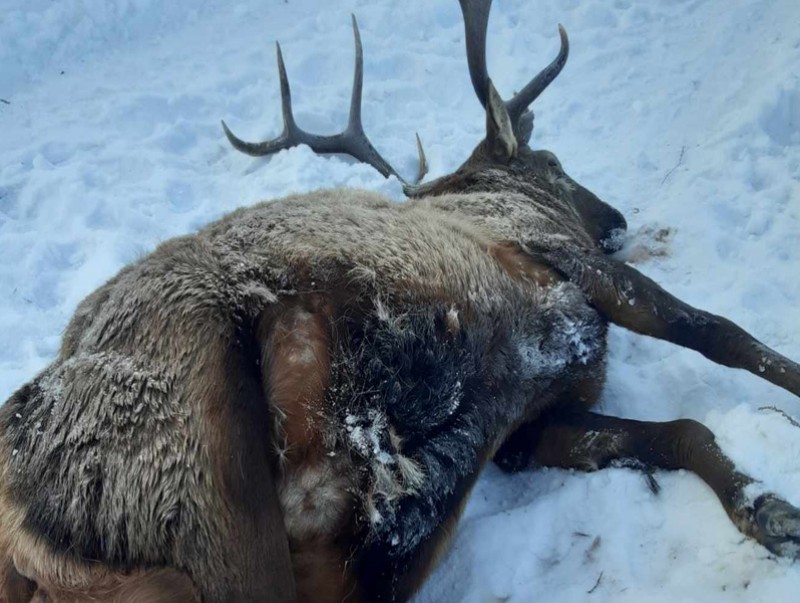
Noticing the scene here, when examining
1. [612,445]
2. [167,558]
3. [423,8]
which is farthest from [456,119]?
[167,558]

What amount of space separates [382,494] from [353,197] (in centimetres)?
180

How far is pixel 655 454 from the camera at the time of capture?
360 centimetres

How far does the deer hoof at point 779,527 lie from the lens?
2.93 meters

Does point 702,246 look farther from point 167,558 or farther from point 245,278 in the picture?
point 167,558

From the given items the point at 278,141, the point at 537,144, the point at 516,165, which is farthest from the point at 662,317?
the point at 278,141

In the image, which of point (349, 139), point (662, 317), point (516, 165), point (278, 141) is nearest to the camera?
point (662, 317)

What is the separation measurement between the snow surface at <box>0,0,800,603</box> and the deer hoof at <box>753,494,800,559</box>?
0.06 m

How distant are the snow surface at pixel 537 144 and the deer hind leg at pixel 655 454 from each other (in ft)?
0.24

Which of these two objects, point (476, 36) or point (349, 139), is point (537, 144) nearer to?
point (349, 139)

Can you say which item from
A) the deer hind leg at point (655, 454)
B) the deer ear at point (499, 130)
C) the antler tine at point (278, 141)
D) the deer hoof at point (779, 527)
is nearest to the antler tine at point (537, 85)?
the deer ear at point (499, 130)

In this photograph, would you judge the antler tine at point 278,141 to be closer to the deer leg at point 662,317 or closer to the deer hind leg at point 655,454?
the deer leg at point 662,317

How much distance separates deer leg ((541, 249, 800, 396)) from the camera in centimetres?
377

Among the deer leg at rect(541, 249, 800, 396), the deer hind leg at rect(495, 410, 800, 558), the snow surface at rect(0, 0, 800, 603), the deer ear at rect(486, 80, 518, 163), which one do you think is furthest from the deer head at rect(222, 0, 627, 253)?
the deer hind leg at rect(495, 410, 800, 558)

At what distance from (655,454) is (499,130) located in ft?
8.00
